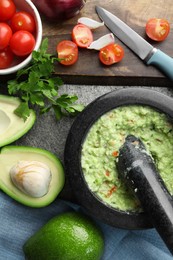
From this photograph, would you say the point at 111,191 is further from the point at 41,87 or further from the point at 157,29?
the point at 157,29

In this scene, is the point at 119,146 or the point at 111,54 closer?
the point at 119,146

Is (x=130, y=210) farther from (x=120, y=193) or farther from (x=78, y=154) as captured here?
(x=78, y=154)

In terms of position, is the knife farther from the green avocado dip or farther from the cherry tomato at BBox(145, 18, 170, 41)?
the green avocado dip

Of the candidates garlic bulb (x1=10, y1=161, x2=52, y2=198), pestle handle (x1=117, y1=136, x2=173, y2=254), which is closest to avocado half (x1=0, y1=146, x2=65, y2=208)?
garlic bulb (x1=10, y1=161, x2=52, y2=198)

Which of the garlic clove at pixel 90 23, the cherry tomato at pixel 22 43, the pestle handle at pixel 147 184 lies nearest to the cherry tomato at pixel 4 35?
the cherry tomato at pixel 22 43

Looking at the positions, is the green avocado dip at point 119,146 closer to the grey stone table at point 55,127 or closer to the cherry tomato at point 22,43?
the grey stone table at point 55,127

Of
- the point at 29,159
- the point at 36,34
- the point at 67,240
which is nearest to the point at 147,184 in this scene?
the point at 67,240
